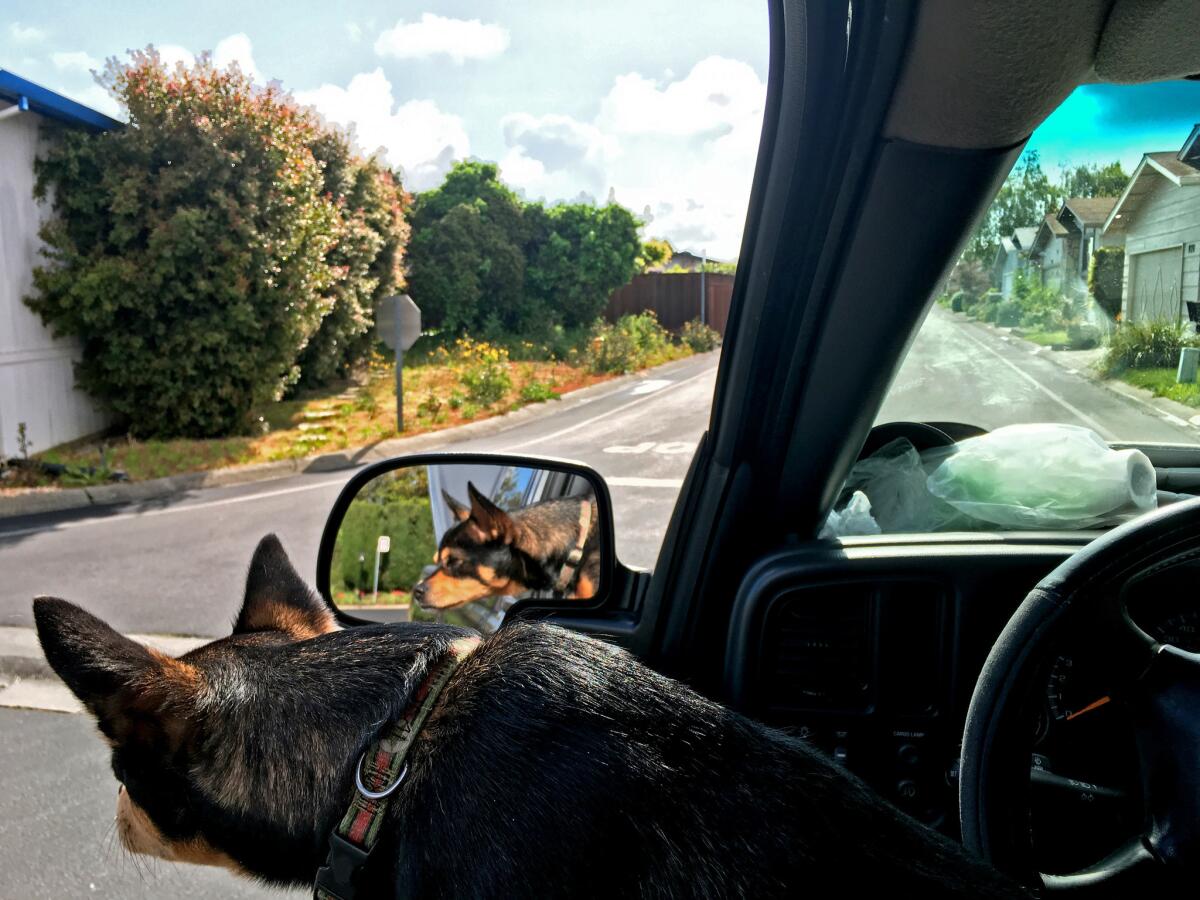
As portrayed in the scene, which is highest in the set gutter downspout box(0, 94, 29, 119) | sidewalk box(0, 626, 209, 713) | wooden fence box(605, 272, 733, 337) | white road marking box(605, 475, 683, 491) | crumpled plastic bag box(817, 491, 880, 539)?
gutter downspout box(0, 94, 29, 119)

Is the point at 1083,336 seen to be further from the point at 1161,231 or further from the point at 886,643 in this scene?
the point at 886,643

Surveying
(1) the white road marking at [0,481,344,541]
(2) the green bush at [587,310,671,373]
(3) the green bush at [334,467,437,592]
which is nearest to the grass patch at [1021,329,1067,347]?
(3) the green bush at [334,467,437,592]

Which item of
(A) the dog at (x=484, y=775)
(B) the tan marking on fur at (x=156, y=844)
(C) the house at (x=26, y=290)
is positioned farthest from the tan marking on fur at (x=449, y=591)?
(C) the house at (x=26, y=290)

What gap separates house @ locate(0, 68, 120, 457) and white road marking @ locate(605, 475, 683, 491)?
7891 mm

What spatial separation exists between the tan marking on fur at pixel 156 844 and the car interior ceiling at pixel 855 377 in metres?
1.04

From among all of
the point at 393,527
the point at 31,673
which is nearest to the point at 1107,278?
the point at 393,527

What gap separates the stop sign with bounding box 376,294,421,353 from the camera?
49.0 ft

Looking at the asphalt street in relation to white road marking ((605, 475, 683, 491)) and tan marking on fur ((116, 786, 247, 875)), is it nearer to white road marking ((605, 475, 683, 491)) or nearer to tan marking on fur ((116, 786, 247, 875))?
white road marking ((605, 475, 683, 491))

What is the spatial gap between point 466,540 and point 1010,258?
1.54 m

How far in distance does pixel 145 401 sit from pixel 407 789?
43.7 ft

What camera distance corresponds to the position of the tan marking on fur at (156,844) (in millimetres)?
1668

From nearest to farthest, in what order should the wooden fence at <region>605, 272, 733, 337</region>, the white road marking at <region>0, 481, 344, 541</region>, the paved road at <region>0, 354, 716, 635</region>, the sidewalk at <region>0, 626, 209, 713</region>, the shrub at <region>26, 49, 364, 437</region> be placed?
the sidewalk at <region>0, 626, 209, 713</region> < the paved road at <region>0, 354, 716, 635</region> < the white road marking at <region>0, 481, 344, 541</region> < the shrub at <region>26, 49, 364, 437</region> < the wooden fence at <region>605, 272, 733, 337</region>

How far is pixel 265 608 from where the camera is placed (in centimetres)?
209

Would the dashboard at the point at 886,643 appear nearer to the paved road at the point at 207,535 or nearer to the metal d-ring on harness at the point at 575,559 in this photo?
the metal d-ring on harness at the point at 575,559
